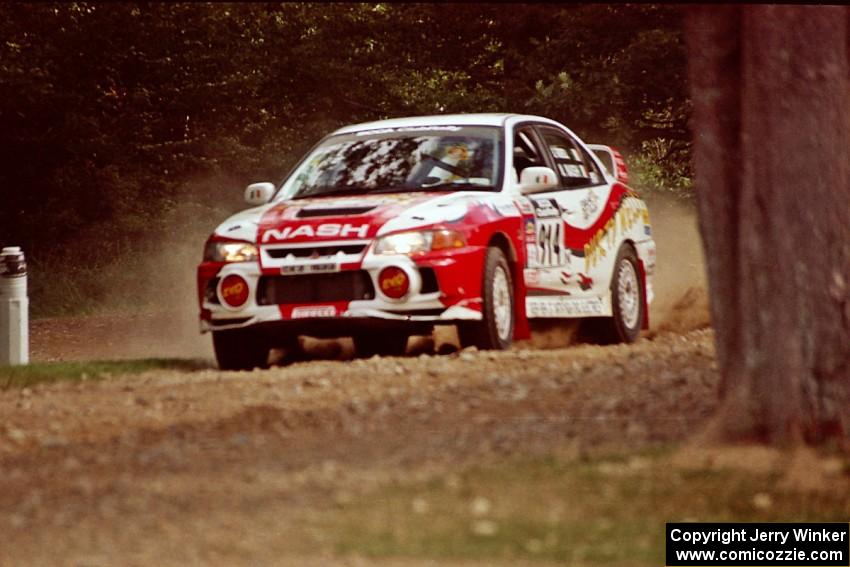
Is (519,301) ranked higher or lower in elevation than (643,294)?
higher

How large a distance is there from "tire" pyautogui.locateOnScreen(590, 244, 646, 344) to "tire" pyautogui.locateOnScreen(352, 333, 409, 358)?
6.30 ft

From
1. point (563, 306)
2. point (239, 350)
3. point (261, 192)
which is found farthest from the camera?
point (563, 306)

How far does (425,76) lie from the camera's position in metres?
31.0

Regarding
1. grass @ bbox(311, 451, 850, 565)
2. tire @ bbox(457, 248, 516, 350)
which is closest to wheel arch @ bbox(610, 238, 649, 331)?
tire @ bbox(457, 248, 516, 350)

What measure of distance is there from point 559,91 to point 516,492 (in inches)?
731

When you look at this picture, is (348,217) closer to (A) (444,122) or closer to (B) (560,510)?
(A) (444,122)

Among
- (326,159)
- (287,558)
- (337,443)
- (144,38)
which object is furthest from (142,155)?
(287,558)

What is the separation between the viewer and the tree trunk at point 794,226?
8.27m

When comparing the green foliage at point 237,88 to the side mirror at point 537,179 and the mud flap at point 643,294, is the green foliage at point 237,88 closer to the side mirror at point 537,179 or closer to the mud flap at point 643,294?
the mud flap at point 643,294

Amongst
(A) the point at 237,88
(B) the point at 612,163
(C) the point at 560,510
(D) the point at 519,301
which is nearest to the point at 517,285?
(D) the point at 519,301

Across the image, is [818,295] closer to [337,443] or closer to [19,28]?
[337,443]

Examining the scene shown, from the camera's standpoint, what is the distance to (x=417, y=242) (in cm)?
1227

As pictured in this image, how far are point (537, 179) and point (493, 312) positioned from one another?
48.0 inches

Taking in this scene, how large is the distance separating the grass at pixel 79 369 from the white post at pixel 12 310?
1.39 metres
